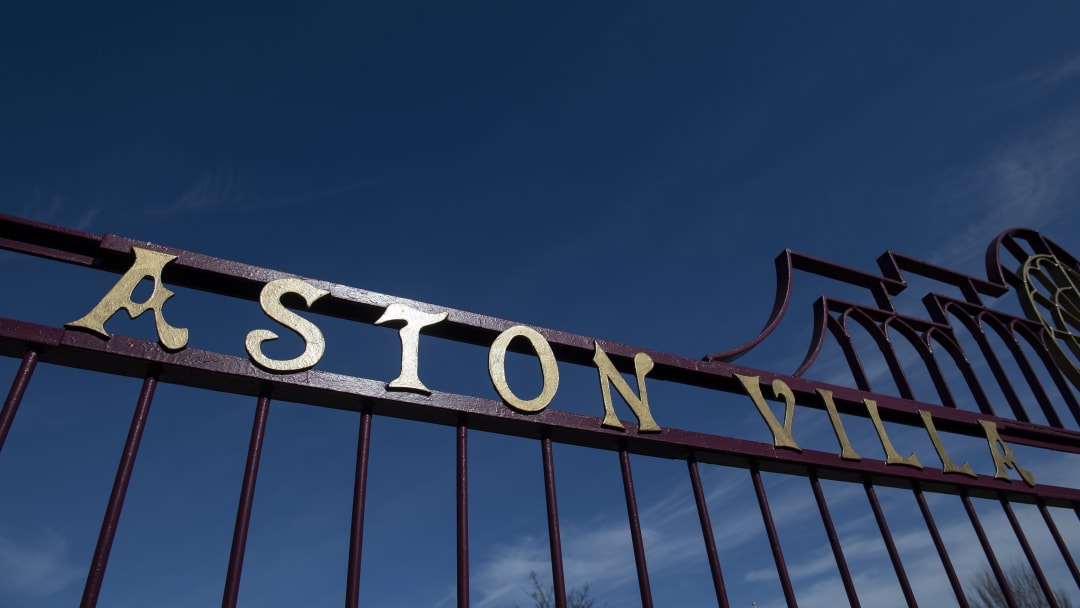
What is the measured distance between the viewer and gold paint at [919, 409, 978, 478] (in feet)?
14.7

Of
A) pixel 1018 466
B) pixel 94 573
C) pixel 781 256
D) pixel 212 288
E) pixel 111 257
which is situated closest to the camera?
pixel 94 573

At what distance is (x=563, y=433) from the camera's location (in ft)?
11.4

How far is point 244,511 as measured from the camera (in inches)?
101

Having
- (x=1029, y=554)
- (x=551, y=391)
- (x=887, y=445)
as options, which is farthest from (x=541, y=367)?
(x=1029, y=554)

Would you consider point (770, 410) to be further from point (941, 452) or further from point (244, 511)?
point (244, 511)

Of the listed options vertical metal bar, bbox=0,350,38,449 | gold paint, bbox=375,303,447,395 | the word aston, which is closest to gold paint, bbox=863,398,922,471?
the word aston

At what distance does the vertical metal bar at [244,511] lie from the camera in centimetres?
243

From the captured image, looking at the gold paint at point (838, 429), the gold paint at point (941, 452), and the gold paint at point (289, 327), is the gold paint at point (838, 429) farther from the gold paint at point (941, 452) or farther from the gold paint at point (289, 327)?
the gold paint at point (289, 327)

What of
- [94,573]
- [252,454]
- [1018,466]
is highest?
[1018,466]

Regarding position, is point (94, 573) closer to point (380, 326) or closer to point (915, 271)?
point (380, 326)

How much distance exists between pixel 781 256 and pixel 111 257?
13.1ft

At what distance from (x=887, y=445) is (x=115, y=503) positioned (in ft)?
12.7

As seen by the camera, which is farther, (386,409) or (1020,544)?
(1020,544)

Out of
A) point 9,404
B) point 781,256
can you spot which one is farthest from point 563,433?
point 781,256
